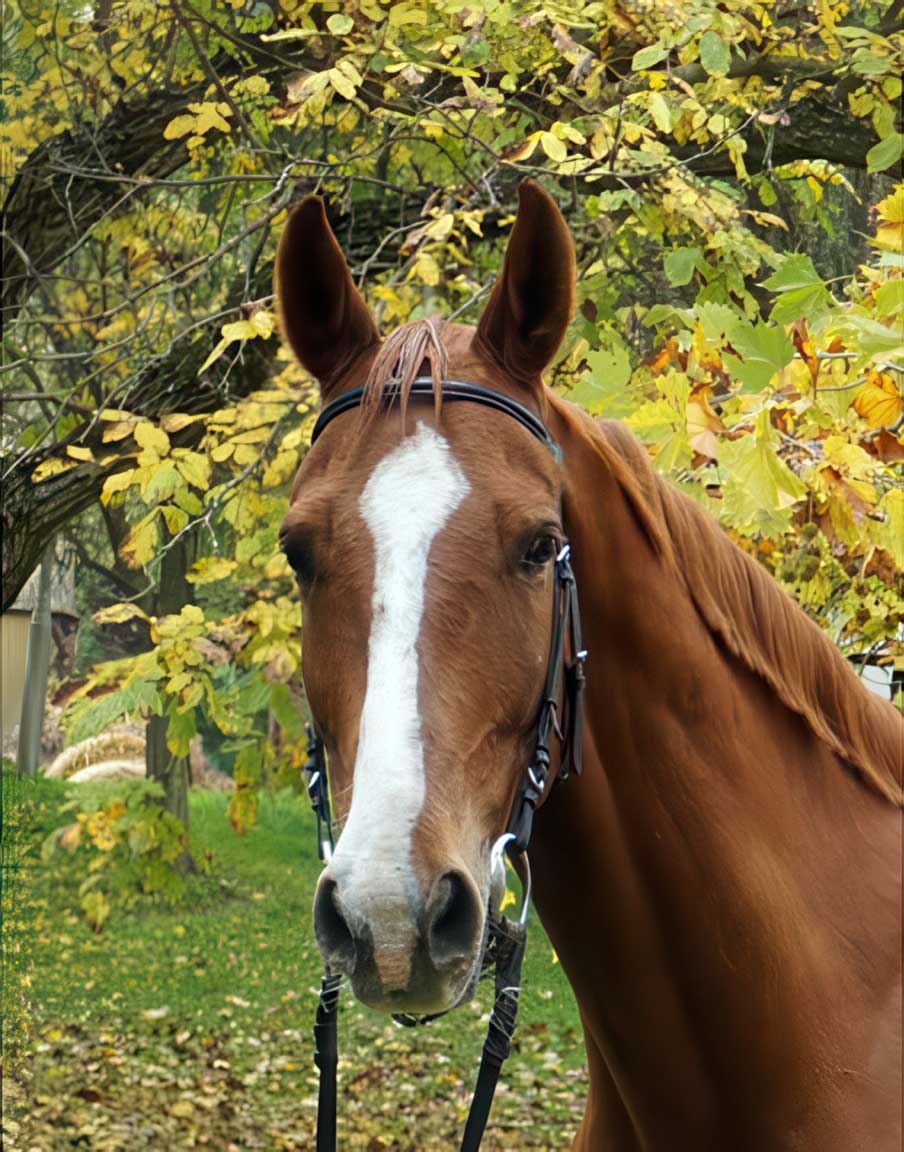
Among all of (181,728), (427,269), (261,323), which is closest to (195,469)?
(261,323)

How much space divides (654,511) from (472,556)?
404 millimetres

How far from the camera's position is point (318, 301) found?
5.44 ft

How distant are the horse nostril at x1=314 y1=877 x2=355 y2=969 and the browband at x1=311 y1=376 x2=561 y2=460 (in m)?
0.61

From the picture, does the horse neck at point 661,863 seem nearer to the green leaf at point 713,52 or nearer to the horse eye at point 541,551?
the horse eye at point 541,551

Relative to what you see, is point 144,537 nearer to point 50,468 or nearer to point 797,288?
point 50,468

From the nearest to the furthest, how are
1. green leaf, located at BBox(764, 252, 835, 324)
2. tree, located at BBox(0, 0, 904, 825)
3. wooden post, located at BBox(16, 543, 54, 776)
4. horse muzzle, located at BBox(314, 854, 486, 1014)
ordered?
horse muzzle, located at BBox(314, 854, 486, 1014), green leaf, located at BBox(764, 252, 835, 324), tree, located at BBox(0, 0, 904, 825), wooden post, located at BBox(16, 543, 54, 776)

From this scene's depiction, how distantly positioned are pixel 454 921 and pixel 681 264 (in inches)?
110

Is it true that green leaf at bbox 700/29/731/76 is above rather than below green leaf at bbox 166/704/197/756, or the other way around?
above

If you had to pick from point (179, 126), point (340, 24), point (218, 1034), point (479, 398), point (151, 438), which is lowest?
point (218, 1034)

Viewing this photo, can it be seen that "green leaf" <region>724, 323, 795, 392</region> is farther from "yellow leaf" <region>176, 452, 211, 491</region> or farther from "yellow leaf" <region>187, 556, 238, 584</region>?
"yellow leaf" <region>187, 556, 238, 584</region>

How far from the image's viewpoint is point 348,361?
5.46ft

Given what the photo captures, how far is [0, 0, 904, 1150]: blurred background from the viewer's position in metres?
3.10

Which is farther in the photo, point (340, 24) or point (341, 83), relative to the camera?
point (340, 24)

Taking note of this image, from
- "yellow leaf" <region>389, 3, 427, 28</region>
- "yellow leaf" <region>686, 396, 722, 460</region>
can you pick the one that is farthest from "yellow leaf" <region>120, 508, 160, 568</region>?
"yellow leaf" <region>686, 396, 722, 460</region>
